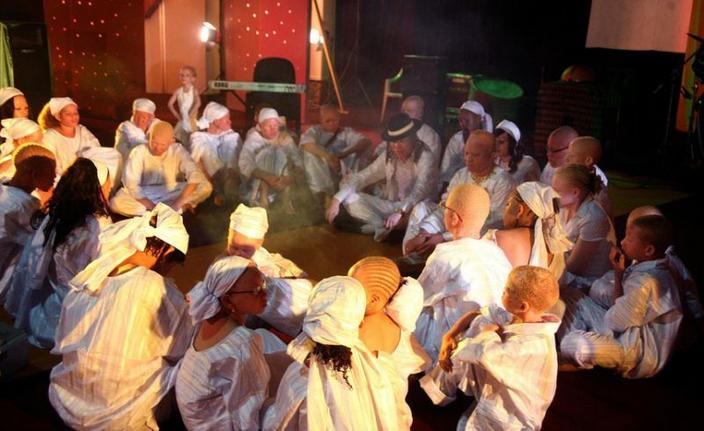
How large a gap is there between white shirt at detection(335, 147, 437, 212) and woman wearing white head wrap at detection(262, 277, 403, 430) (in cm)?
378

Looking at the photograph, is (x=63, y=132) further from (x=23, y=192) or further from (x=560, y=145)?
(x=560, y=145)

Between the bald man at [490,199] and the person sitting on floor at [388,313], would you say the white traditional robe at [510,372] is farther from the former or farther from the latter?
the bald man at [490,199]

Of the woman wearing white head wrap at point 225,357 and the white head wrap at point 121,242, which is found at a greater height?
the white head wrap at point 121,242

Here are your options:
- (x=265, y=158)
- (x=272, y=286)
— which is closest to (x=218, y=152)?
(x=265, y=158)

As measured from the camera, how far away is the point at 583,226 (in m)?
4.86

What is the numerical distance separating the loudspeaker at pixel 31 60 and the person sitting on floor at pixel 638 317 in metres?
8.12

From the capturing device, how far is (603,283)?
455cm

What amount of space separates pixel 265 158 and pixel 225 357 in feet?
15.0

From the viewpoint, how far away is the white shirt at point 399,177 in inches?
256

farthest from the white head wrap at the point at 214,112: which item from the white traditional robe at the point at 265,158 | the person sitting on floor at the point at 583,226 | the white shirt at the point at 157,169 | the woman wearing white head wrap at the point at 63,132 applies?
the person sitting on floor at the point at 583,226

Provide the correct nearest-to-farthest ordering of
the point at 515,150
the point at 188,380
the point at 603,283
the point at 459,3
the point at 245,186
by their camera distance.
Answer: the point at 188,380 → the point at 603,283 → the point at 515,150 → the point at 245,186 → the point at 459,3

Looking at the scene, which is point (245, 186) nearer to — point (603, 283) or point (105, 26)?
point (603, 283)

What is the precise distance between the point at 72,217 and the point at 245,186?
11.1 ft

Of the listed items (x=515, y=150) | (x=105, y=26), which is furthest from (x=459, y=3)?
(x=515, y=150)
